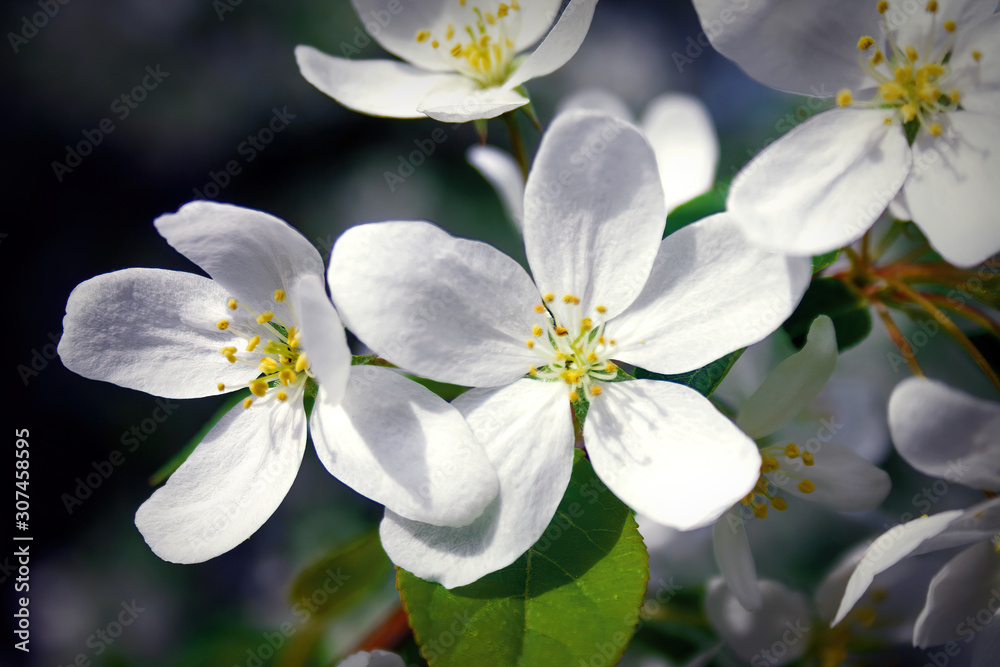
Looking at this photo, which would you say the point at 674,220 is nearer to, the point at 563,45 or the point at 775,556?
the point at 563,45

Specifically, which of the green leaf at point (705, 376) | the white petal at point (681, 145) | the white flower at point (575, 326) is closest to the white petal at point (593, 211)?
the white flower at point (575, 326)

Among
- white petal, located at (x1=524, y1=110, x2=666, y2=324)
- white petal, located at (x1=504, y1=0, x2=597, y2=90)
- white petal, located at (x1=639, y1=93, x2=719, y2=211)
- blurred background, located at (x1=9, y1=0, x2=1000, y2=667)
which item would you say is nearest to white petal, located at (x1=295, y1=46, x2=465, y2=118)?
white petal, located at (x1=504, y1=0, x2=597, y2=90)

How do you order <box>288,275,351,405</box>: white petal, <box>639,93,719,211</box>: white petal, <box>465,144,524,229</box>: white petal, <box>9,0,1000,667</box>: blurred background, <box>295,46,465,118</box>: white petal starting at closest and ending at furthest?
<box>288,275,351,405</box>: white petal < <box>295,46,465,118</box>: white petal < <box>465,144,524,229</box>: white petal < <box>639,93,719,211</box>: white petal < <box>9,0,1000,667</box>: blurred background

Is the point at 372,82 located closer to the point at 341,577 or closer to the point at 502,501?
the point at 502,501

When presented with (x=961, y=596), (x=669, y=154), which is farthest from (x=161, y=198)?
(x=961, y=596)

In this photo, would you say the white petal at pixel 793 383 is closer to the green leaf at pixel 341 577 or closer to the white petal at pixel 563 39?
the white petal at pixel 563 39

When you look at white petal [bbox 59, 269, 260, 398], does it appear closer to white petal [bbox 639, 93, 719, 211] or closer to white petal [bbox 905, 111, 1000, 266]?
white petal [bbox 905, 111, 1000, 266]
